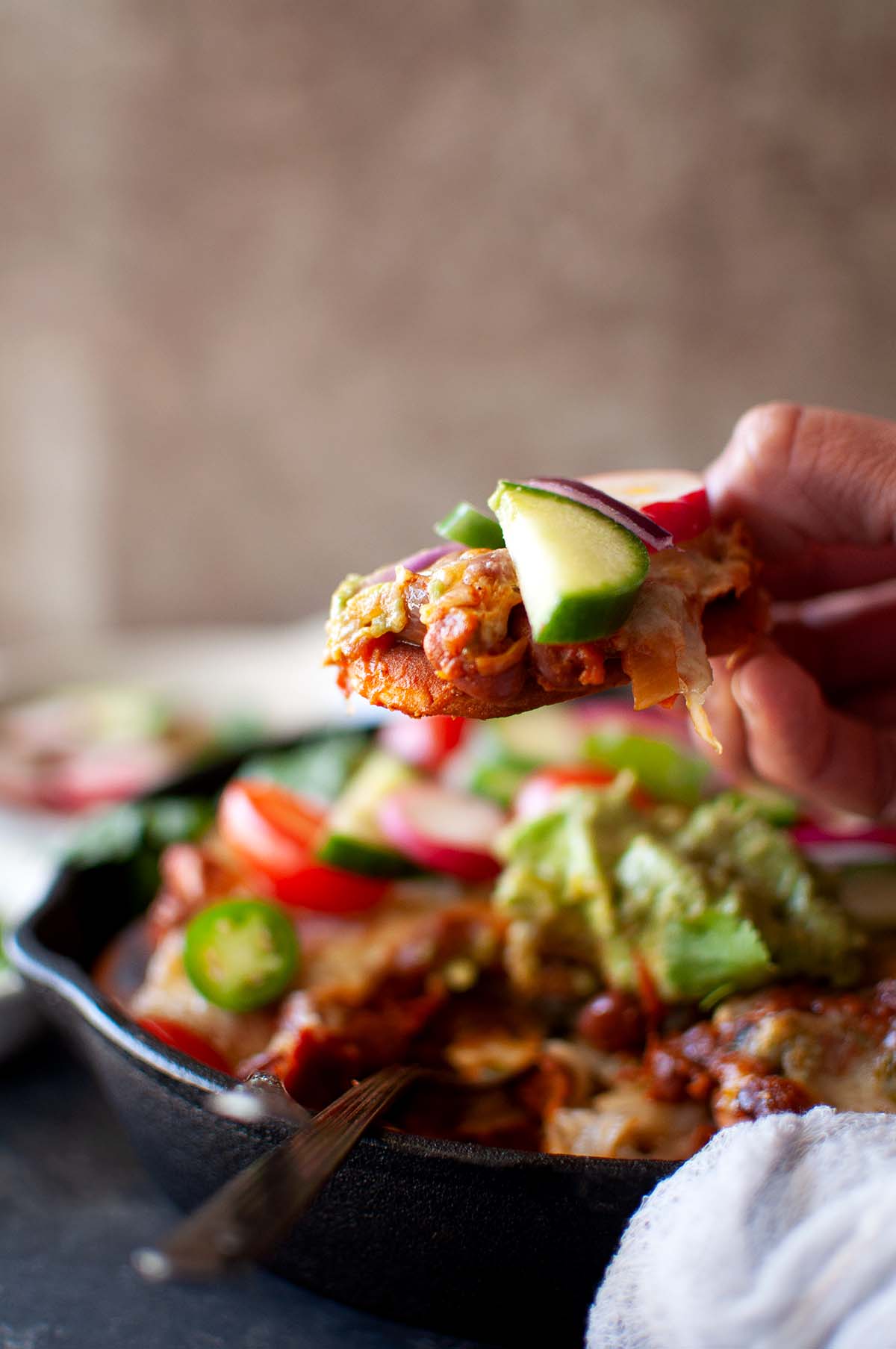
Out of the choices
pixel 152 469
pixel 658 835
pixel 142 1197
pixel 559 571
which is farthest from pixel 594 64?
pixel 142 1197

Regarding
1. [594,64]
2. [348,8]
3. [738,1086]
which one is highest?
[348,8]

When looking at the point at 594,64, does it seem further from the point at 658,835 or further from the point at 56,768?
the point at 658,835

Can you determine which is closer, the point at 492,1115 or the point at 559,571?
the point at 559,571

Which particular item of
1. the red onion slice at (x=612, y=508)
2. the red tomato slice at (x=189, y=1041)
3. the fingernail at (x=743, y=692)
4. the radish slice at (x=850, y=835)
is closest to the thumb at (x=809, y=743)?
the fingernail at (x=743, y=692)

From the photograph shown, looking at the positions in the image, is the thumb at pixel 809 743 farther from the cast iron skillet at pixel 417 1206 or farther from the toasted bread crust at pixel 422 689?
the cast iron skillet at pixel 417 1206

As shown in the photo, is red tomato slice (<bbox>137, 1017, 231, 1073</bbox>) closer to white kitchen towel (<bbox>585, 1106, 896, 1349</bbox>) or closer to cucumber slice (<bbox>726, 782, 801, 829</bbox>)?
white kitchen towel (<bbox>585, 1106, 896, 1349</bbox>)

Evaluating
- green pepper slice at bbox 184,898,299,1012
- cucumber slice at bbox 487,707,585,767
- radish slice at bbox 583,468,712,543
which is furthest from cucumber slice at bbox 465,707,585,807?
radish slice at bbox 583,468,712,543

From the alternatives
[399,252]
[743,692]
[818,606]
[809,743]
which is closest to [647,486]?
[743,692]
